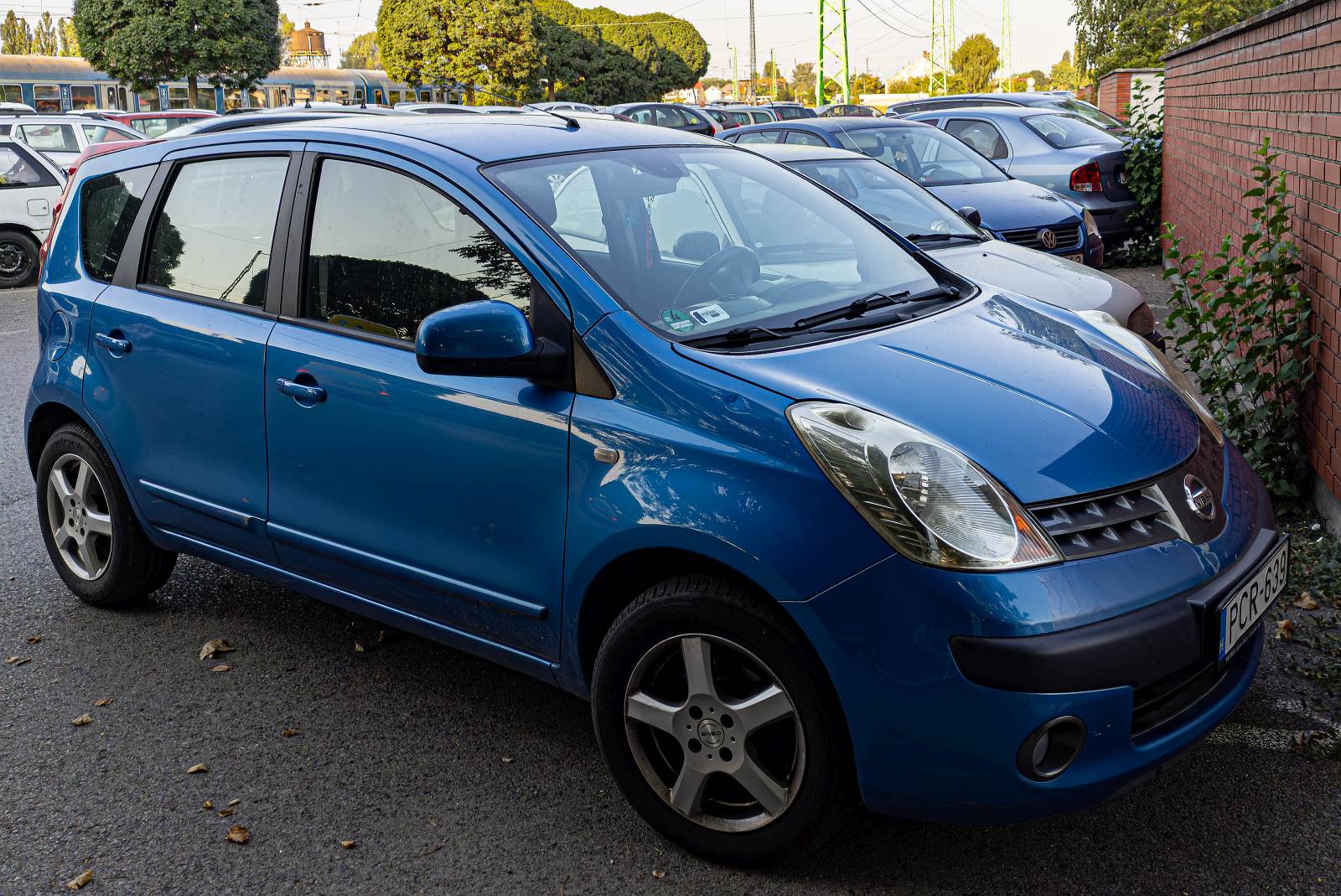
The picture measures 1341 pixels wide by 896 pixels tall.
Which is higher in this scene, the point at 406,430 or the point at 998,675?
the point at 406,430

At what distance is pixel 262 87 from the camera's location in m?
43.8

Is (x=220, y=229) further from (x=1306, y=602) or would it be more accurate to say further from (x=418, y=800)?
(x=1306, y=602)

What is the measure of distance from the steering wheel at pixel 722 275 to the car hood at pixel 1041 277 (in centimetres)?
257

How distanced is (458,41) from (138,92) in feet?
57.2

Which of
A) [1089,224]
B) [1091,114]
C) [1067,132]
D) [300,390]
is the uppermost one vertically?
[1091,114]

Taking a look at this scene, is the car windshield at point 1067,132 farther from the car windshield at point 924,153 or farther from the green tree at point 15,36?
the green tree at point 15,36

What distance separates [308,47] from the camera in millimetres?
128875

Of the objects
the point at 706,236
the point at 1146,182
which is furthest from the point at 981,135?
the point at 706,236

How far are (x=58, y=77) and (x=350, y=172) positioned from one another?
137 feet

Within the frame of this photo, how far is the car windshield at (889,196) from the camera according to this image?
7.16 meters

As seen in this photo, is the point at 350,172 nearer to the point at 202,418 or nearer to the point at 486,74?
the point at 202,418

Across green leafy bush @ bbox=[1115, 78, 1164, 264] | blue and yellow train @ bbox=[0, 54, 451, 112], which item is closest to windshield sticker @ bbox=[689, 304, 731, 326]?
green leafy bush @ bbox=[1115, 78, 1164, 264]

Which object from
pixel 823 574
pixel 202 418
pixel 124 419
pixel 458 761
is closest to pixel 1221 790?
pixel 823 574

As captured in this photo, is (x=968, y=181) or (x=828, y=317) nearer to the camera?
(x=828, y=317)
